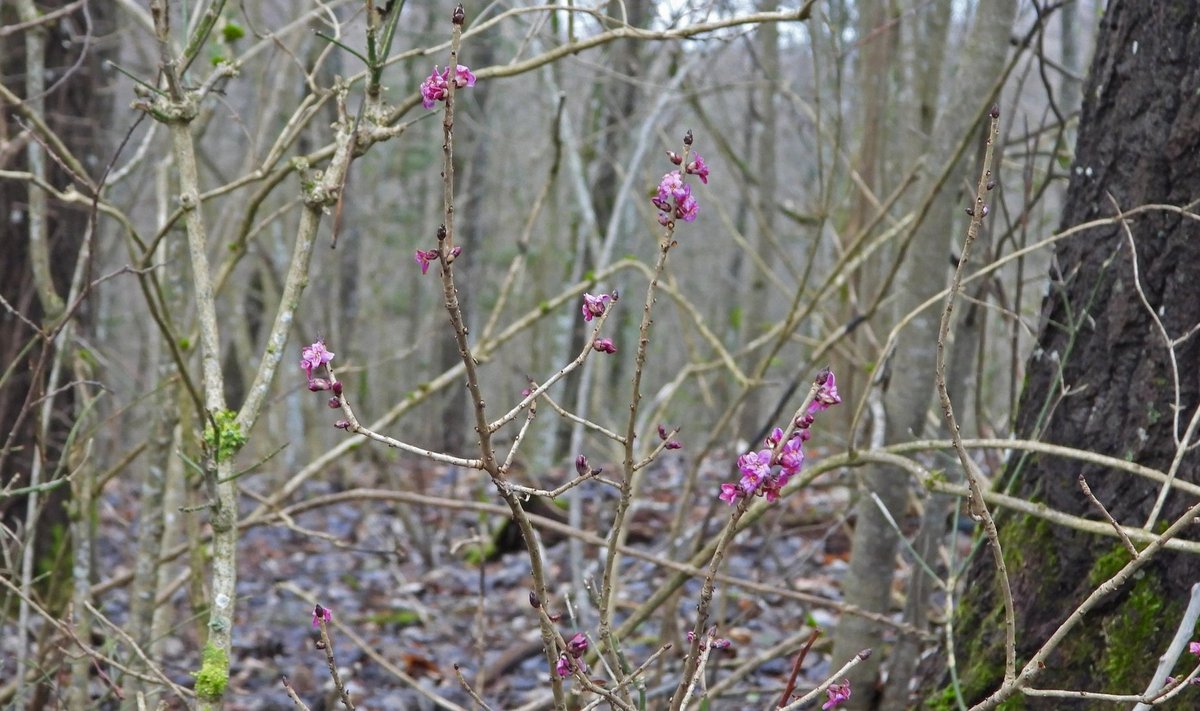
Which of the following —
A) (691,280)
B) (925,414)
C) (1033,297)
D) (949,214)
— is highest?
(949,214)

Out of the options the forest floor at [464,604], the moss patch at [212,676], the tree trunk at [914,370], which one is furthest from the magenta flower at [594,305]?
the tree trunk at [914,370]

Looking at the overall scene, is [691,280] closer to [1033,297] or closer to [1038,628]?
[1033,297]

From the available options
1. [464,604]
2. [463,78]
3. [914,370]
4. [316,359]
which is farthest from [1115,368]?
[464,604]

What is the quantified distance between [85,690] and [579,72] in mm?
9822

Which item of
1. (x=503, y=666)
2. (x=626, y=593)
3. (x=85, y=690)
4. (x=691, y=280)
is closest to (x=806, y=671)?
(x=503, y=666)

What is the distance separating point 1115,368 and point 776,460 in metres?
1.35

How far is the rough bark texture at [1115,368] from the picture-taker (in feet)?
7.41

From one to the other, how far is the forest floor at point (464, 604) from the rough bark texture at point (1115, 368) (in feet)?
2.91

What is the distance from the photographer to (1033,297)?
9406 millimetres

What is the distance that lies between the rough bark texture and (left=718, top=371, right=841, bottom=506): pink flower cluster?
3.87ft

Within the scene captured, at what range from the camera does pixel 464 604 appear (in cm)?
571

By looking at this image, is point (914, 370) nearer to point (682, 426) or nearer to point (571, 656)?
point (682, 426)

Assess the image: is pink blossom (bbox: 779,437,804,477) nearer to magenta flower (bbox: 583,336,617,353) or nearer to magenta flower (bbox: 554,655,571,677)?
magenta flower (bbox: 583,336,617,353)

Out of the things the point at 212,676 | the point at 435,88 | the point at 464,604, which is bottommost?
the point at 464,604
